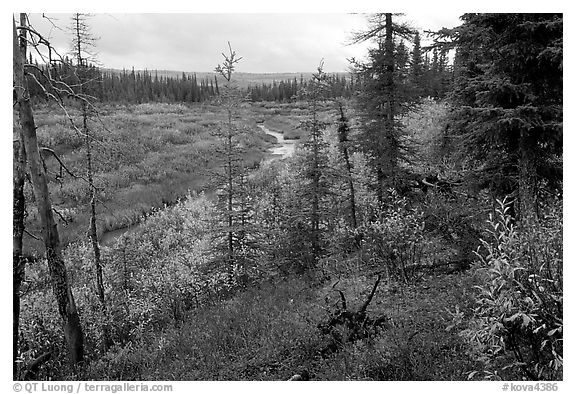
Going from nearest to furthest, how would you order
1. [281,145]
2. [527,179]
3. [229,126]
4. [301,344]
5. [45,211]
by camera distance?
[301,344] < [527,179] < [45,211] < [229,126] < [281,145]

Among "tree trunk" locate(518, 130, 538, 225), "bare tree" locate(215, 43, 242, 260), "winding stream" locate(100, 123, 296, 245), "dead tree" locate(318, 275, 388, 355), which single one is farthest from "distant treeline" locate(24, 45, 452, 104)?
"dead tree" locate(318, 275, 388, 355)

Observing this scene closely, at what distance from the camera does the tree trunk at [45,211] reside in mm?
6570

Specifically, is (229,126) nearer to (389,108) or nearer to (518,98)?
(389,108)

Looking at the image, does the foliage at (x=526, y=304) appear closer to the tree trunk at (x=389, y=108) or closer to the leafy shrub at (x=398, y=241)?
the leafy shrub at (x=398, y=241)

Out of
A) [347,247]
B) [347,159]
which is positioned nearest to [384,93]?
[347,159]

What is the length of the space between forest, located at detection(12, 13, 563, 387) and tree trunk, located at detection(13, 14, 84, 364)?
1.2 inches

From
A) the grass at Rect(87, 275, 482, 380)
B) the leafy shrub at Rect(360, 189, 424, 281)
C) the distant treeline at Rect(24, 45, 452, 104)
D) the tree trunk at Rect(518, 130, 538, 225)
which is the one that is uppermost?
the distant treeline at Rect(24, 45, 452, 104)

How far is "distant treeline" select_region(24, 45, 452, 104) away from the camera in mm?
10719

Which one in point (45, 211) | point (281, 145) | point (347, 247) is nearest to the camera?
point (45, 211)

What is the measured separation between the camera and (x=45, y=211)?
7.62m

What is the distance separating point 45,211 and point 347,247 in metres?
8.21

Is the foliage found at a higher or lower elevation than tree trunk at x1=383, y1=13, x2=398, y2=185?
lower

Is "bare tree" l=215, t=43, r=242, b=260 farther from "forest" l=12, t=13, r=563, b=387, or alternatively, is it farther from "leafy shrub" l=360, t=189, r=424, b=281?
"leafy shrub" l=360, t=189, r=424, b=281

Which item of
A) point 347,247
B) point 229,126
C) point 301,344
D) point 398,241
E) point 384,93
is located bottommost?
point 301,344
